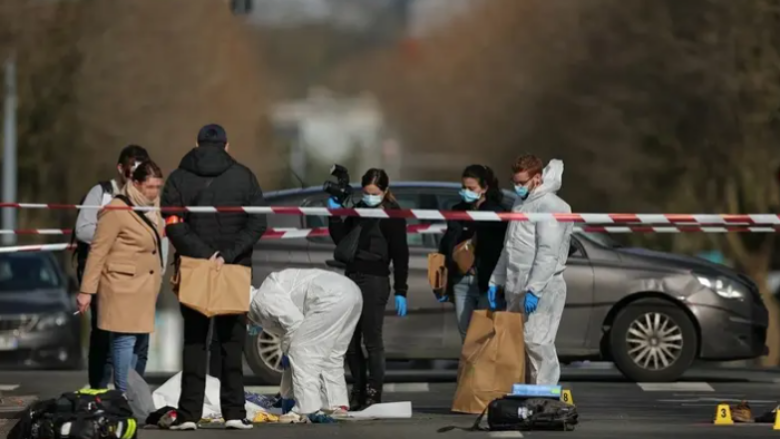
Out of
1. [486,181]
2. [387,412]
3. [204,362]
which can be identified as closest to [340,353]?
[387,412]

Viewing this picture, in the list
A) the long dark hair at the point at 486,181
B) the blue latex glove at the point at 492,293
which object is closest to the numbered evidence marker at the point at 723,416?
the blue latex glove at the point at 492,293

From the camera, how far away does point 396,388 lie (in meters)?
18.3

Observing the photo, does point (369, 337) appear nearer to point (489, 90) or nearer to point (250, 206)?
point (250, 206)

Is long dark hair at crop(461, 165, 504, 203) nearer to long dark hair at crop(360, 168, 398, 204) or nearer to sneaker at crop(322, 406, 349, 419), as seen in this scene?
long dark hair at crop(360, 168, 398, 204)

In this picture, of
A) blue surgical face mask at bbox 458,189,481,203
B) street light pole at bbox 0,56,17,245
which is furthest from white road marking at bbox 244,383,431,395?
street light pole at bbox 0,56,17,245

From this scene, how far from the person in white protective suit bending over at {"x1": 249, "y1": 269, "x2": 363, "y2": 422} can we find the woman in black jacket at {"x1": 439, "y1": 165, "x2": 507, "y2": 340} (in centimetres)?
142

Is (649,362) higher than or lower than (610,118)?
lower

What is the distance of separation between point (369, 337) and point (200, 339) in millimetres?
1940

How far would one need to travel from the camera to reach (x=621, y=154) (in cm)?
4172

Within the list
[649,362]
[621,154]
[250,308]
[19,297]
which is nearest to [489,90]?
[621,154]

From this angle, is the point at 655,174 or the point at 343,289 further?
the point at 655,174

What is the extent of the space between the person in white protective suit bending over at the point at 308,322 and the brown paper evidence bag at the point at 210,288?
0.47 meters

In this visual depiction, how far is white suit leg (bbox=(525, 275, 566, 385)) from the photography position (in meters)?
14.7

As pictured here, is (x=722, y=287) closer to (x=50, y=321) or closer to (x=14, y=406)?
(x=14, y=406)
